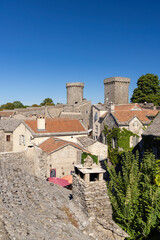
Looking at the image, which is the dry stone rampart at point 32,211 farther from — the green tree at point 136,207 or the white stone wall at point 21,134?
the white stone wall at point 21,134

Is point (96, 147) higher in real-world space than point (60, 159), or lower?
higher

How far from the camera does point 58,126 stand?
32656mm

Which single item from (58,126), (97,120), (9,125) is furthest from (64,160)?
(9,125)

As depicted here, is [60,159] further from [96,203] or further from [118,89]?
[118,89]

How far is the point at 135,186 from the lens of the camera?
10250 mm

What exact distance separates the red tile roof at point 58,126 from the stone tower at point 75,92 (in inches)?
1452

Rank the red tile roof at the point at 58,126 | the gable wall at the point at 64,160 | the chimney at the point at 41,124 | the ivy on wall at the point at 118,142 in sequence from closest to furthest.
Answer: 1. the gable wall at the point at 64,160
2. the ivy on wall at the point at 118,142
3. the chimney at the point at 41,124
4. the red tile roof at the point at 58,126

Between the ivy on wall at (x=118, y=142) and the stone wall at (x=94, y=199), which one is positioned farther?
the ivy on wall at (x=118, y=142)

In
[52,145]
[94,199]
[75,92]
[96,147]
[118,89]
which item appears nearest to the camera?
[94,199]

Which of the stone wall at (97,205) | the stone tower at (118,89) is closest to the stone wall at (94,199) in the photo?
the stone wall at (97,205)

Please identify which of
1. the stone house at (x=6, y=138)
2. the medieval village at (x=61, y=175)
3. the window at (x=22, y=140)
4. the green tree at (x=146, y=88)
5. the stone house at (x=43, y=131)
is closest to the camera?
the medieval village at (x=61, y=175)

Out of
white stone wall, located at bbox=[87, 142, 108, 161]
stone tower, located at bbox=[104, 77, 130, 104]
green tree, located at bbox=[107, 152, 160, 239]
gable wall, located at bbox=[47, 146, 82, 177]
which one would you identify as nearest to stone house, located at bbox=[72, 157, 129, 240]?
green tree, located at bbox=[107, 152, 160, 239]

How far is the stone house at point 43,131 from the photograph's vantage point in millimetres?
29641

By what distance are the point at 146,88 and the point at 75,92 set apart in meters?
24.5
